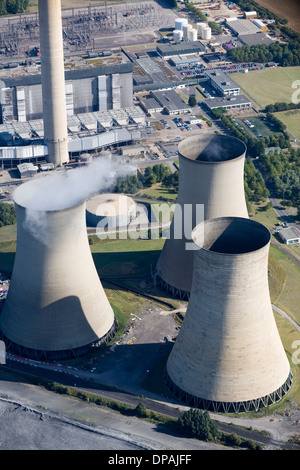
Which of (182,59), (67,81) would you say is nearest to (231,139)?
(67,81)

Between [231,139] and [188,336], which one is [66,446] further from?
[231,139]

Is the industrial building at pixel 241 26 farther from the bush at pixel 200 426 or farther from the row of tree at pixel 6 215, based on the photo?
the bush at pixel 200 426

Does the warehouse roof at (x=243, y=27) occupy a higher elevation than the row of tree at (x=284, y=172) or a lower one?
higher

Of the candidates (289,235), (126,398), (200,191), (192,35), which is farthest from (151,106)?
(126,398)

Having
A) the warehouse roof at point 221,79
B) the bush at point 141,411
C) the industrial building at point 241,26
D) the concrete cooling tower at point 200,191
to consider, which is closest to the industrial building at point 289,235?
the concrete cooling tower at point 200,191

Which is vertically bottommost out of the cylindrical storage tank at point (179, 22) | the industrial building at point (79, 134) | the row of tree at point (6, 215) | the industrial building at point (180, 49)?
the row of tree at point (6, 215)

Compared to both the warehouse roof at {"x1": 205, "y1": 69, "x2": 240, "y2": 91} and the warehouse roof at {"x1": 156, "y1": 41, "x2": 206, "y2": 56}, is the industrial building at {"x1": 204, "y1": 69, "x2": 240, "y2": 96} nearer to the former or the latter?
the warehouse roof at {"x1": 205, "y1": 69, "x2": 240, "y2": 91}
